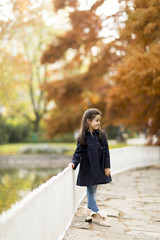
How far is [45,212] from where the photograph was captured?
11.4 feet

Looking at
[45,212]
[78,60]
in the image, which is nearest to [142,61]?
[45,212]

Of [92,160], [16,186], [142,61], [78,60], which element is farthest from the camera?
[78,60]

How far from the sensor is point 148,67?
9.56 meters

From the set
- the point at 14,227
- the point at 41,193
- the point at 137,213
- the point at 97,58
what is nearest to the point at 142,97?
the point at 97,58

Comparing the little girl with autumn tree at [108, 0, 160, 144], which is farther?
autumn tree at [108, 0, 160, 144]

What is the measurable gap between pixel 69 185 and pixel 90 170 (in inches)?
16.6

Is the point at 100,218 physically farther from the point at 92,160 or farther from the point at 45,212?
the point at 45,212

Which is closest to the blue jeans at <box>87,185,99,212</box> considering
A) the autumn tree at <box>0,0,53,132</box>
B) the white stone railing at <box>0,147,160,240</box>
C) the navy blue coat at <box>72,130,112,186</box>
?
the navy blue coat at <box>72,130,112,186</box>

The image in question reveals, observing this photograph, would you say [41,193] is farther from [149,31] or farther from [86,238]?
[149,31]

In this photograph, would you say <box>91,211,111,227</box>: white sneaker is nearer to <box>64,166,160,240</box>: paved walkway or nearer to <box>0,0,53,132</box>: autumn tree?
<box>64,166,160,240</box>: paved walkway

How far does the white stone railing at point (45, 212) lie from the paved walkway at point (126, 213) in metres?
0.24

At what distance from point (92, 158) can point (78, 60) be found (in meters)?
13.1

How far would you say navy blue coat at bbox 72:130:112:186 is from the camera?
4.72m

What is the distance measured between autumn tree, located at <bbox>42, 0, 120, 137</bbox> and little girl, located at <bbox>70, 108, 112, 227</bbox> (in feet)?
23.6
